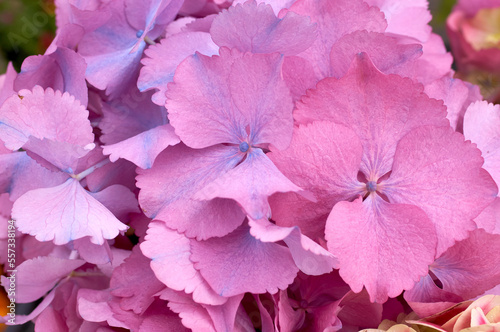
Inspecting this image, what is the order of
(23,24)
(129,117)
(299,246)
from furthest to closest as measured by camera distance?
(23,24) < (129,117) < (299,246)

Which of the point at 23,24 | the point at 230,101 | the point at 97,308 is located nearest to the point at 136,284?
the point at 97,308

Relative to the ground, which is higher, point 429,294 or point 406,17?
point 406,17

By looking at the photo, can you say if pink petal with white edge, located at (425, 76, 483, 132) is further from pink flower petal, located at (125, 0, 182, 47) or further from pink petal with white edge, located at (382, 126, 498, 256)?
pink flower petal, located at (125, 0, 182, 47)

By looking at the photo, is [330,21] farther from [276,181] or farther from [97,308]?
[97,308]

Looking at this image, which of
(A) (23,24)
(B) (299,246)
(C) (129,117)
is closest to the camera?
(B) (299,246)

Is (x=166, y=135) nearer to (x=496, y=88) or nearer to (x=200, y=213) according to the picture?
(x=200, y=213)

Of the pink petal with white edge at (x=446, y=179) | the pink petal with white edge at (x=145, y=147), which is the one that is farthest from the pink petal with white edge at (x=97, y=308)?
the pink petal with white edge at (x=446, y=179)

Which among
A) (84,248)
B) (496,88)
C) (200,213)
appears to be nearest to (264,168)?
(200,213)

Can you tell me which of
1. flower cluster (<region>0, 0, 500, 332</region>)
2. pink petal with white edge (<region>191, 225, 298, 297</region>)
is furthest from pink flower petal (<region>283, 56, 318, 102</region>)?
pink petal with white edge (<region>191, 225, 298, 297</region>)
